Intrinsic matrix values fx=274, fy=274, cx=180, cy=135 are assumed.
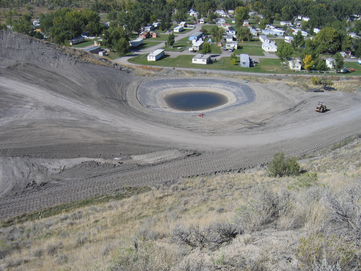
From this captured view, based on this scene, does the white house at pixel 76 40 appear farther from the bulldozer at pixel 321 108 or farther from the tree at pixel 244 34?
the bulldozer at pixel 321 108

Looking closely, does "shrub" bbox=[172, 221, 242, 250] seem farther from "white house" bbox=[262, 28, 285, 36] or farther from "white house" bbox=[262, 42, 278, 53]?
"white house" bbox=[262, 28, 285, 36]

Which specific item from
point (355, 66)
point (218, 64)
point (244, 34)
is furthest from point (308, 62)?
point (244, 34)

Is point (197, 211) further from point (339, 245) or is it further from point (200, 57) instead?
point (200, 57)

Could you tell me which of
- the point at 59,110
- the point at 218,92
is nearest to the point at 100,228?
the point at 59,110

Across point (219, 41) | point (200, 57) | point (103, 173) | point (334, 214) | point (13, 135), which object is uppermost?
point (219, 41)

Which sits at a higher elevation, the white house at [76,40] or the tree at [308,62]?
the white house at [76,40]

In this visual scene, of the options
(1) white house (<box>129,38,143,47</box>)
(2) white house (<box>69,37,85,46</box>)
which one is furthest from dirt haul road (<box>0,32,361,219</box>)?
(2) white house (<box>69,37,85,46</box>)

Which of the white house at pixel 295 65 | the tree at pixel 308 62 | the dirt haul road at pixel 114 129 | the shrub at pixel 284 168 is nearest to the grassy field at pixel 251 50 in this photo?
the white house at pixel 295 65
